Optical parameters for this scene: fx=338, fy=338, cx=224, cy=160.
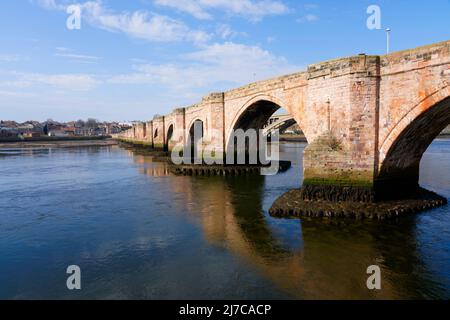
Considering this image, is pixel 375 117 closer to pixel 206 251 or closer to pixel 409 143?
pixel 409 143

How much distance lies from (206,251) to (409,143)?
392 inches

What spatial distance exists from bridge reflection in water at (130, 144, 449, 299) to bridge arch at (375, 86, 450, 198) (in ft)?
6.86

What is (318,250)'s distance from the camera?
1027 centimetres

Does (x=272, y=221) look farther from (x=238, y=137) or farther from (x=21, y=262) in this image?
(x=238, y=137)

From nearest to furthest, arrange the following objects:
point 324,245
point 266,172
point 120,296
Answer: point 120,296
point 324,245
point 266,172

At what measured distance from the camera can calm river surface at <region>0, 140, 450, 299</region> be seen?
795 cm

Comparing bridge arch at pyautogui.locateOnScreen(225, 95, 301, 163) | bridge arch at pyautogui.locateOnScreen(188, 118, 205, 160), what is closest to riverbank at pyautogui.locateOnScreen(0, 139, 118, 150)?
bridge arch at pyautogui.locateOnScreen(188, 118, 205, 160)

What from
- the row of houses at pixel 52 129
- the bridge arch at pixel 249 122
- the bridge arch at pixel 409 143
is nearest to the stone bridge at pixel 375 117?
the bridge arch at pixel 409 143

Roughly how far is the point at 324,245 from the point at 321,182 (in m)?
4.53

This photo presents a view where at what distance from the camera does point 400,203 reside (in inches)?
557

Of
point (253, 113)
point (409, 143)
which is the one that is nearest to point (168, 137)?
point (253, 113)

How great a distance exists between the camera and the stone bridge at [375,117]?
12453 mm
